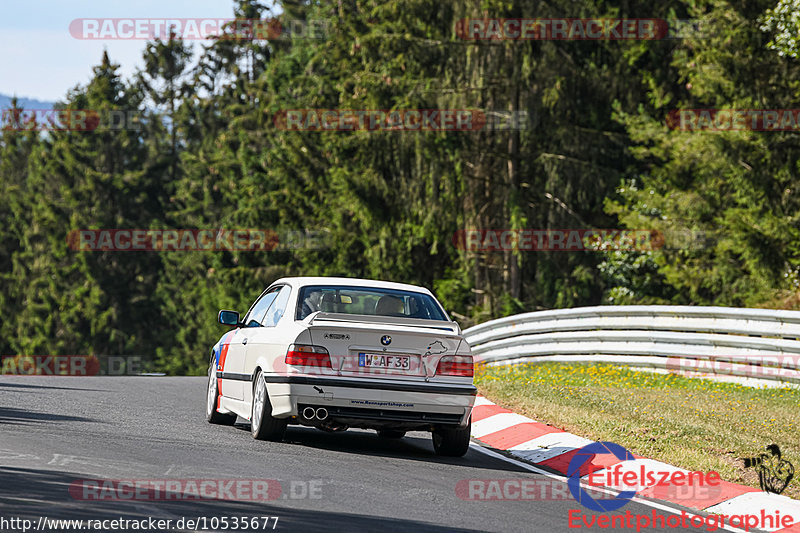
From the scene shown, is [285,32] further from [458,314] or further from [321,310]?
[321,310]

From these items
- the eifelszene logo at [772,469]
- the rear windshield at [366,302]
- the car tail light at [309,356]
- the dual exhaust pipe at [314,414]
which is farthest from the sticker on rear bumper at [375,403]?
the eifelszene logo at [772,469]

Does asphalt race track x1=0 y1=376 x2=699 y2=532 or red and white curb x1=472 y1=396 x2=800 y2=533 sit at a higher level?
asphalt race track x1=0 y1=376 x2=699 y2=532

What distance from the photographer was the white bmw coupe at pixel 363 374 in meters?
9.80

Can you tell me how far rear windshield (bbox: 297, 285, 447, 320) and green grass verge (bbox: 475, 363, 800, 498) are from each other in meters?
2.14

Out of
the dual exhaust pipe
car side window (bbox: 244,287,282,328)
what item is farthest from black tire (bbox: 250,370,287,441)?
car side window (bbox: 244,287,282,328)

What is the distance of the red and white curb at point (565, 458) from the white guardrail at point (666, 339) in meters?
4.36

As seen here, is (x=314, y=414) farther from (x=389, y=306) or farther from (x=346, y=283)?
(x=346, y=283)

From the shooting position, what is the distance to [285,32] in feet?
217

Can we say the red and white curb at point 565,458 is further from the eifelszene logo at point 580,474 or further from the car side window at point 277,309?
the car side window at point 277,309

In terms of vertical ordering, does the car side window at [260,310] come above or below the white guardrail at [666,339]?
above

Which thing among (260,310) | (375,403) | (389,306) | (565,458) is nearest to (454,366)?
(375,403)

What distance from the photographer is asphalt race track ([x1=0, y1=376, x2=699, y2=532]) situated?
679 centimetres

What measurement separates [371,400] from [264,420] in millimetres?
1107

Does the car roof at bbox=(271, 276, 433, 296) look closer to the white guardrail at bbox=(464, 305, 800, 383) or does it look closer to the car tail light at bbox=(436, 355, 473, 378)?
the car tail light at bbox=(436, 355, 473, 378)
